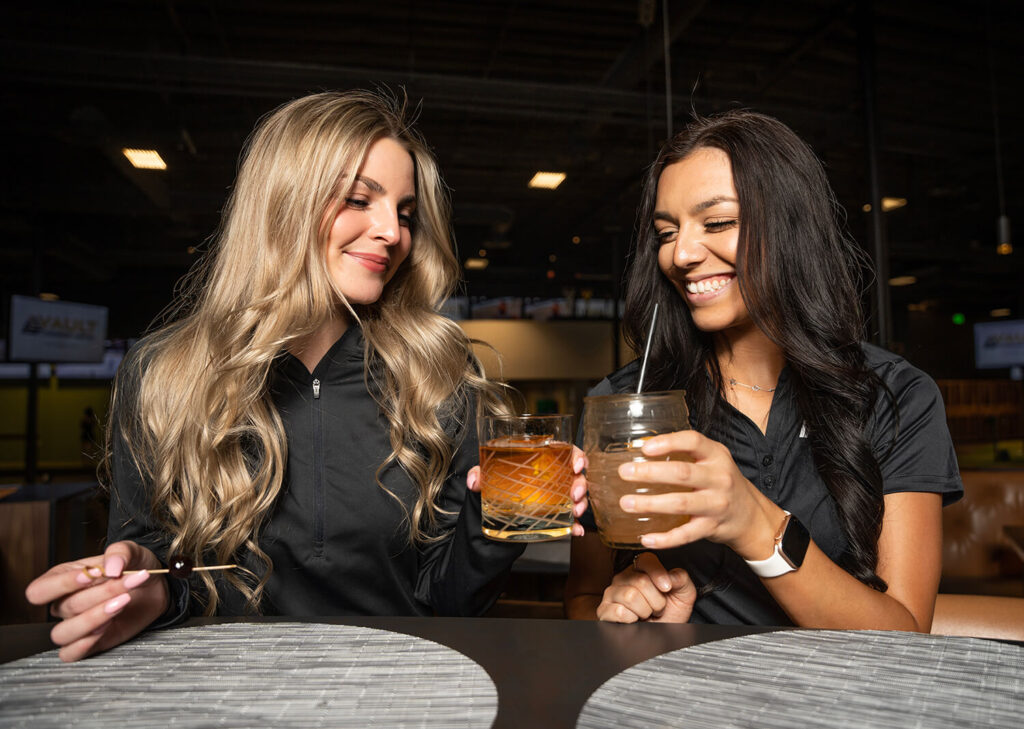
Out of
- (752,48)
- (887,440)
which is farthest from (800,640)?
(752,48)

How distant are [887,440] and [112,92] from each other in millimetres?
7241

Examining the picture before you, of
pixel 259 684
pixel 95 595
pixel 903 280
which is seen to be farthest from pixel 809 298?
pixel 903 280

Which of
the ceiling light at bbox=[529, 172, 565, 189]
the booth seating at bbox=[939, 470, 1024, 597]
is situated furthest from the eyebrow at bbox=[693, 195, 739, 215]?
the ceiling light at bbox=[529, 172, 565, 189]

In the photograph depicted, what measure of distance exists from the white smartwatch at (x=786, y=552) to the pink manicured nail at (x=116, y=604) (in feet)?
2.62

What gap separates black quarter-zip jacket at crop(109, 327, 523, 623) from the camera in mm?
1408

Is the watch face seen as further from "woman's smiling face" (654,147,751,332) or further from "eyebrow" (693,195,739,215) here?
"eyebrow" (693,195,739,215)

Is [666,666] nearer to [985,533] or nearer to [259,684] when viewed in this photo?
[259,684]

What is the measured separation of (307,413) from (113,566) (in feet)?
2.25

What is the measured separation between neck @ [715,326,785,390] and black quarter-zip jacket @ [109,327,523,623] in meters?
0.68

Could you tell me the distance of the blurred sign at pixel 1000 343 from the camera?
34.4 feet

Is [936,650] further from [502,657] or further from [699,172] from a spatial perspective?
[699,172]

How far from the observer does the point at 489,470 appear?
0.98 metres

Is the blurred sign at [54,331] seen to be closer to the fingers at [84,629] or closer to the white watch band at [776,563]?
the fingers at [84,629]

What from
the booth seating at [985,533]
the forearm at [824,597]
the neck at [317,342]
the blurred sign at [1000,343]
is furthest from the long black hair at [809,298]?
the blurred sign at [1000,343]
